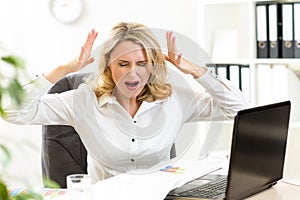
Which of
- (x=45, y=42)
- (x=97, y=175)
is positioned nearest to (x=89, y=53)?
(x=97, y=175)

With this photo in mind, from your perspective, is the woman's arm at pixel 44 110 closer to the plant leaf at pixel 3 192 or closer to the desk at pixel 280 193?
the desk at pixel 280 193

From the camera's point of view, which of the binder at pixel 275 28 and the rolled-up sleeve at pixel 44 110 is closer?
the rolled-up sleeve at pixel 44 110

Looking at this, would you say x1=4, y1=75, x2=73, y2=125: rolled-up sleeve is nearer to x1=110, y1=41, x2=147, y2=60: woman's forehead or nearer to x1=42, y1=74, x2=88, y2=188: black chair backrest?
x1=42, y1=74, x2=88, y2=188: black chair backrest

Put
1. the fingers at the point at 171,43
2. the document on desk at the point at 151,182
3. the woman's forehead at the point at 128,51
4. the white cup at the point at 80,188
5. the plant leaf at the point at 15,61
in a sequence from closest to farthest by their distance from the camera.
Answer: the plant leaf at the point at 15,61, the white cup at the point at 80,188, the document on desk at the point at 151,182, the woman's forehead at the point at 128,51, the fingers at the point at 171,43

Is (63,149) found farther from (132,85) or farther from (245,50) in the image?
(245,50)

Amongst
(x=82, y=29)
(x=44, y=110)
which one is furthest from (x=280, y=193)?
(x=82, y=29)

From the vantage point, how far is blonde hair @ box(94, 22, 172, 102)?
1.98 metres

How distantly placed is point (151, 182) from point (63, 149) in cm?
65

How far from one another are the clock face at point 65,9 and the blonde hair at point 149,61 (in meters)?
1.40

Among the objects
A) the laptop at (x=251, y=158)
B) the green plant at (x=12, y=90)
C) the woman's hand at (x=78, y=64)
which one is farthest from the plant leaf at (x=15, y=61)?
the woman's hand at (x=78, y=64)

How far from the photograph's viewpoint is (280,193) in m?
1.79

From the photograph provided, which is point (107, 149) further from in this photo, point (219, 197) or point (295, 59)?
point (295, 59)

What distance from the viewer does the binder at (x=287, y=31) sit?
3086 millimetres

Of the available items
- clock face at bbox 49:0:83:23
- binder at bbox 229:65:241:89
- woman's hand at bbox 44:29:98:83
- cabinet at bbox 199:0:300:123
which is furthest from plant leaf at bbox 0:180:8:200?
clock face at bbox 49:0:83:23
